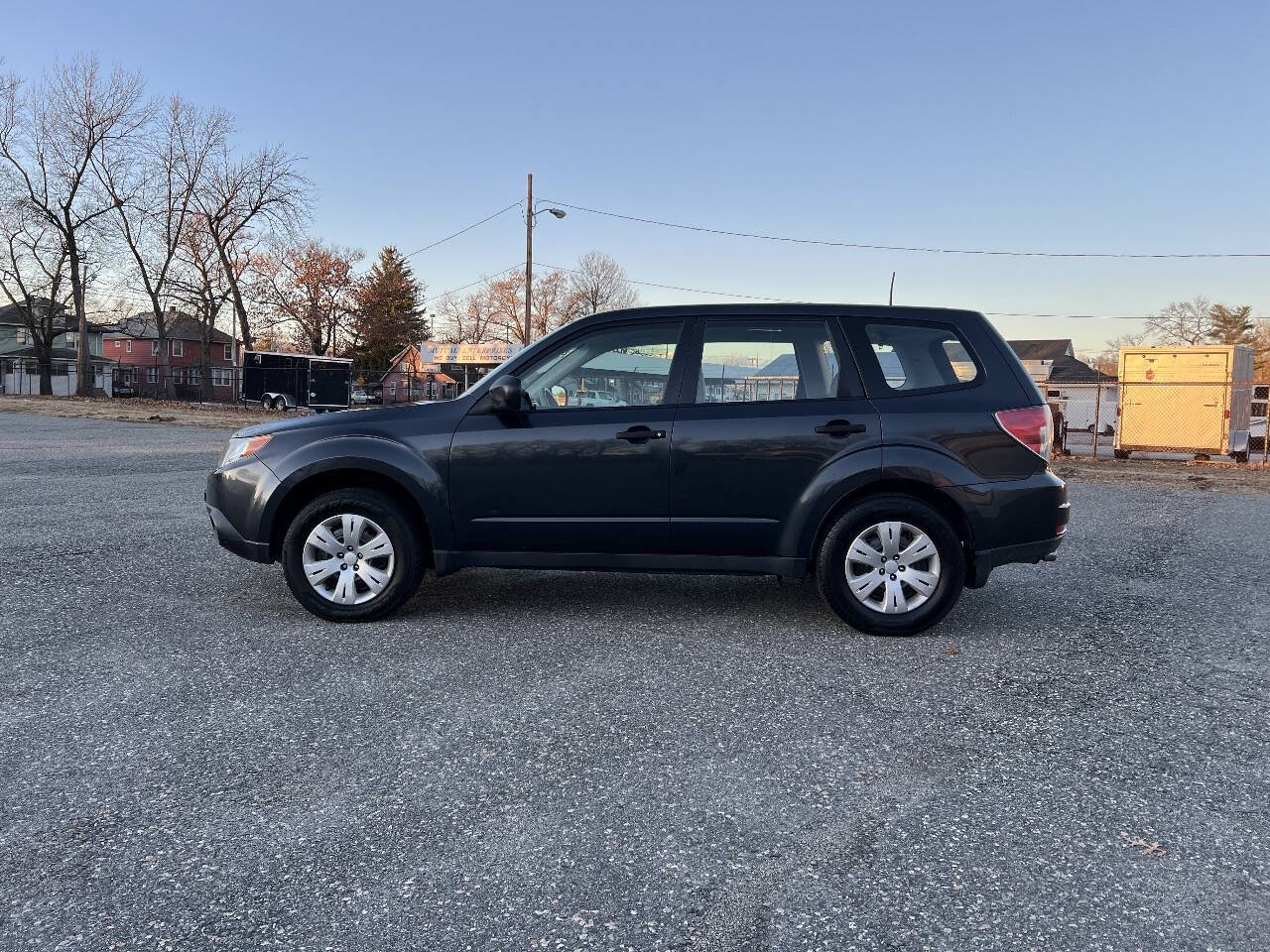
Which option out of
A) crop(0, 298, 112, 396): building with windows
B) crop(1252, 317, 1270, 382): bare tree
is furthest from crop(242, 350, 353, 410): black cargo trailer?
crop(1252, 317, 1270, 382): bare tree

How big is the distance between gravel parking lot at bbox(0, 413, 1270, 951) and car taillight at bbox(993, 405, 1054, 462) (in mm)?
1090

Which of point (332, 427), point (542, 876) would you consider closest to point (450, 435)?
point (332, 427)

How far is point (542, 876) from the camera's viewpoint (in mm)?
2375

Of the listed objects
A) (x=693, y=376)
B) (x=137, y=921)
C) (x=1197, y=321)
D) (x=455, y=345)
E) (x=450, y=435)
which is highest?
(x=1197, y=321)

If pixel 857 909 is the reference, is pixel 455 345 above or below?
above

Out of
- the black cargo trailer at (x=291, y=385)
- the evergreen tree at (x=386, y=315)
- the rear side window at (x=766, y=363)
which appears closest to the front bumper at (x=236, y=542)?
the rear side window at (x=766, y=363)

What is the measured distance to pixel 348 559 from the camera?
4.86 metres

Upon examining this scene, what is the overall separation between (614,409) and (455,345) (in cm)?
6464

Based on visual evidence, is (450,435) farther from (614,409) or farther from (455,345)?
(455,345)

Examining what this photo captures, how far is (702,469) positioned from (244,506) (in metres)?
2.61

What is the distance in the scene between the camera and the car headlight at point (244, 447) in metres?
5.01

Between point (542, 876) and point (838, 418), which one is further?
point (838, 418)

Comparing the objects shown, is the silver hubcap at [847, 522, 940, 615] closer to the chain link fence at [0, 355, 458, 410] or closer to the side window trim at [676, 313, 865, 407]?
the side window trim at [676, 313, 865, 407]

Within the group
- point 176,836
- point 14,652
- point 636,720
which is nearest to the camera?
point 176,836
